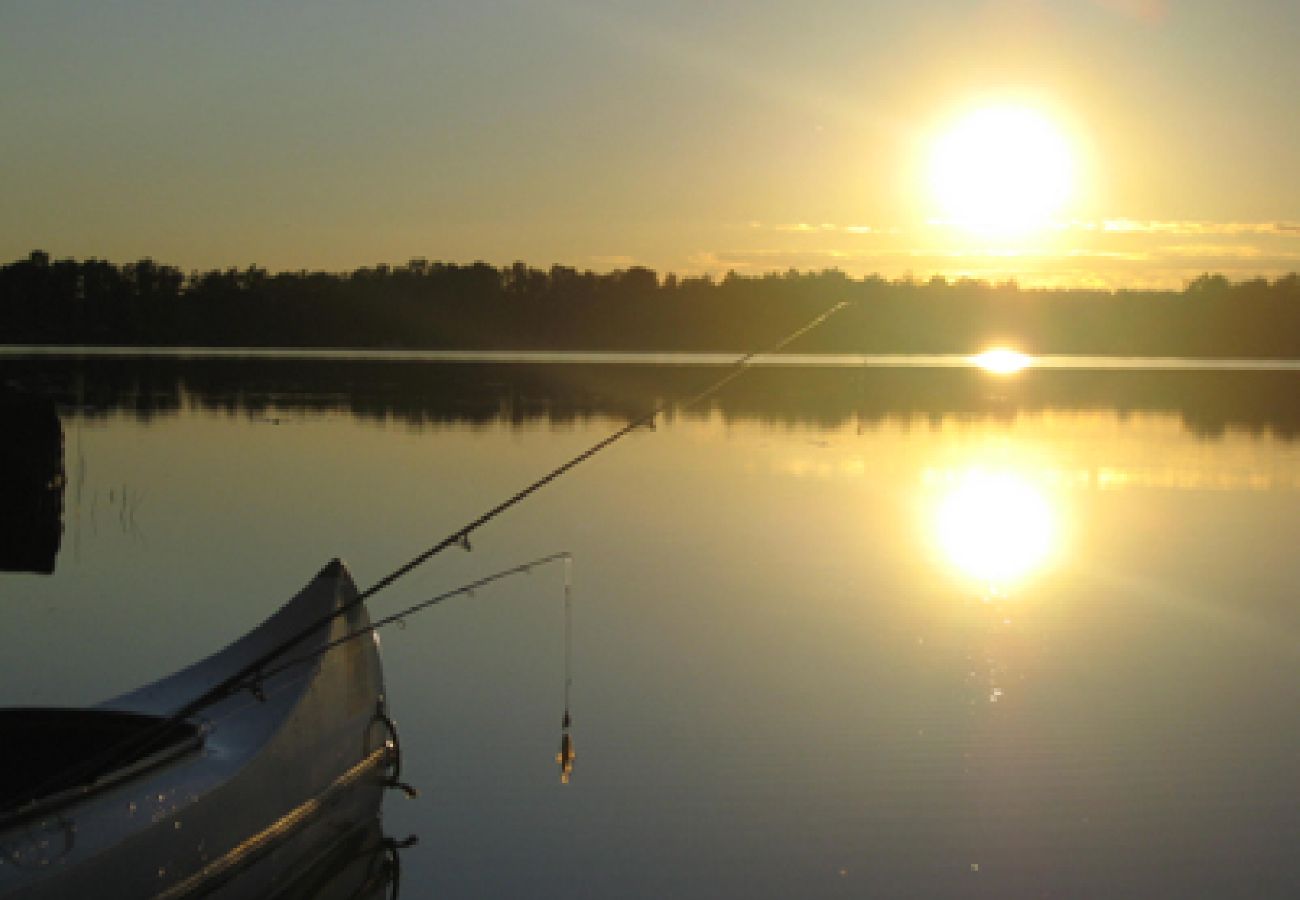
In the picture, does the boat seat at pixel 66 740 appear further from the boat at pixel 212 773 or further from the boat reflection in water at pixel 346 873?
the boat reflection in water at pixel 346 873

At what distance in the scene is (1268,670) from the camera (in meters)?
15.5

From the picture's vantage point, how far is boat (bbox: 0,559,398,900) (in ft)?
23.4

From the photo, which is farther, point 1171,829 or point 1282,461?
point 1282,461

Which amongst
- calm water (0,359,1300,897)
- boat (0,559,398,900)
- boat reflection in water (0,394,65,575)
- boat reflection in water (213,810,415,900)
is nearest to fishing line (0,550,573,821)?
boat (0,559,398,900)

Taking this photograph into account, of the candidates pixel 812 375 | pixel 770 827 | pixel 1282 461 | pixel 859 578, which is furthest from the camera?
pixel 812 375

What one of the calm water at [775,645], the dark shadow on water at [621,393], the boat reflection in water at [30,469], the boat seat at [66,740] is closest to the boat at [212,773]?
the boat seat at [66,740]

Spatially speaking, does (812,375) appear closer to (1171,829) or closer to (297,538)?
(297,538)

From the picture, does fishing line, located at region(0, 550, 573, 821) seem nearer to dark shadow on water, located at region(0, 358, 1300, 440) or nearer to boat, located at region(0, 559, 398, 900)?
boat, located at region(0, 559, 398, 900)

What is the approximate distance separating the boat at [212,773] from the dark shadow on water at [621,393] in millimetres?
31478

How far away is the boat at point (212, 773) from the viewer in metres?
7.12

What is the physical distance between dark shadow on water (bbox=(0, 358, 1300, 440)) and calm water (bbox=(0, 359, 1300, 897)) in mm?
12047

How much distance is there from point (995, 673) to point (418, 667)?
5.53 m

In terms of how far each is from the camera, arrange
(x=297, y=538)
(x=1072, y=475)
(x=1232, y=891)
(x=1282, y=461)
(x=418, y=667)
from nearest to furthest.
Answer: (x=1232, y=891) < (x=418, y=667) < (x=297, y=538) < (x=1072, y=475) < (x=1282, y=461)

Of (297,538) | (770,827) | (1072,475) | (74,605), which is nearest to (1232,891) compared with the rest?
(770,827)
